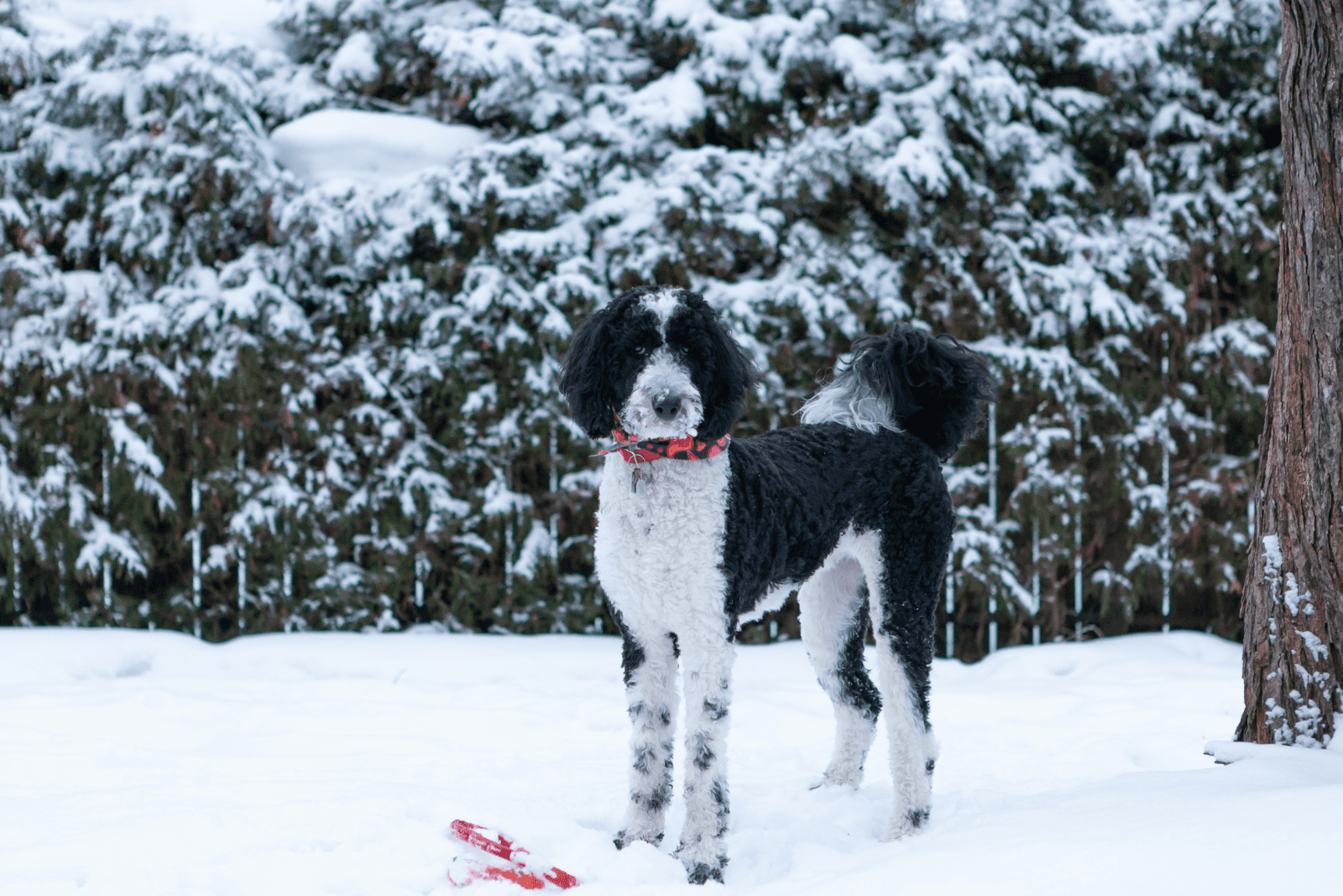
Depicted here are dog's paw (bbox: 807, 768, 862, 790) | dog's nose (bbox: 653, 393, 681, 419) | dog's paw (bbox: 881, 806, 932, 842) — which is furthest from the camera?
dog's paw (bbox: 807, 768, 862, 790)

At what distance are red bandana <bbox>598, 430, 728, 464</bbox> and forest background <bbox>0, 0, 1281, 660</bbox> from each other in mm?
2081

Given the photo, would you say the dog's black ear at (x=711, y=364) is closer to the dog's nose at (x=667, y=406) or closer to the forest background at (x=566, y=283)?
the dog's nose at (x=667, y=406)

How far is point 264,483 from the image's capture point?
15.0ft

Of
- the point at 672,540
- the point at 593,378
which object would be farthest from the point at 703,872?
the point at 593,378

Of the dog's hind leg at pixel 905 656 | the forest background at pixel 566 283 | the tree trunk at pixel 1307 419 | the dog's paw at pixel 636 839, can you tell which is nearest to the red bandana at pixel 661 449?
the dog's hind leg at pixel 905 656

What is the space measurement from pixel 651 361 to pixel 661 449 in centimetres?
21

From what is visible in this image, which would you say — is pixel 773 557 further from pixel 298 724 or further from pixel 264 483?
pixel 264 483

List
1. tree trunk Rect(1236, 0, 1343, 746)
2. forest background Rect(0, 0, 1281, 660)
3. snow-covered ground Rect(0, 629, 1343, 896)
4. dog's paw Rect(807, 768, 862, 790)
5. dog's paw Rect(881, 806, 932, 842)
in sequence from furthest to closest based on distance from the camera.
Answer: forest background Rect(0, 0, 1281, 660) → dog's paw Rect(807, 768, 862, 790) → dog's paw Rect(881, 806, 932, 842) → tree trunk Rect(1236, 0, 1343, 746) → snow-covered ground Rect(0, 629, 1343, 896)

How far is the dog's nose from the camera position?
2.21 meters

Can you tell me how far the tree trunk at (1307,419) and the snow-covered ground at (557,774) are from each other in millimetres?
230

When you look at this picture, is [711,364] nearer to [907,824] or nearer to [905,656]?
[905,656]

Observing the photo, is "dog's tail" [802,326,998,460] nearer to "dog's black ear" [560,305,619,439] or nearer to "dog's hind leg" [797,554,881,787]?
"dog's hind leg" [797,554,881,787]

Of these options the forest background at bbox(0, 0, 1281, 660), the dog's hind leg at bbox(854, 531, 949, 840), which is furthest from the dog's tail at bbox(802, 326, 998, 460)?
the forest background at bbox(0, 0, 1281, 660)

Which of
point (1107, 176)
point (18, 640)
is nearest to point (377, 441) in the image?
point (18, 640)
